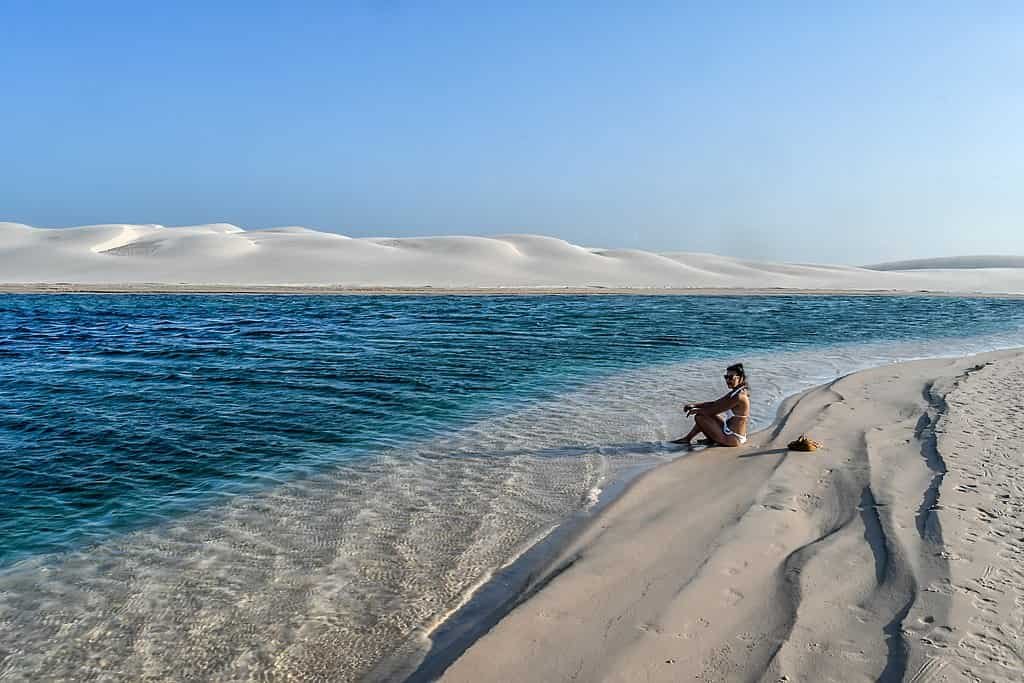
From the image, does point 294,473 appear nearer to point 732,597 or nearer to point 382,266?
point 732,597

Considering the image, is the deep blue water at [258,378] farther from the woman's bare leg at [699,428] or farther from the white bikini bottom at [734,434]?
the white bikini bottom at [734,434]

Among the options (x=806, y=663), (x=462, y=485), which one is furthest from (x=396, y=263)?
(x=806, y=663)

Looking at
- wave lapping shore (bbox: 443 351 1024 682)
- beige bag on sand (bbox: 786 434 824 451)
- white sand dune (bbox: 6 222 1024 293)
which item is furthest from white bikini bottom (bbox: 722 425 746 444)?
white sand dune (bbox: 6 222 1024 293)

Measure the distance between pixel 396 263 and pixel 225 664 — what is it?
53873 mm

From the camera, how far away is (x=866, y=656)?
Answer: 3352 millimetres

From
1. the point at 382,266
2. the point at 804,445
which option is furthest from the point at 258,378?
the point at 382,266

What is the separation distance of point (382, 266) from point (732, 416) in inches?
1916

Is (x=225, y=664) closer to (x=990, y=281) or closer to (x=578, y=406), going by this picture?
(x=578, y=406)

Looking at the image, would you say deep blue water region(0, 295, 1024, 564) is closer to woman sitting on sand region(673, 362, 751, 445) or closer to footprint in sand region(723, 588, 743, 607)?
woman sitting on sand region(673, 362, 751, 445)

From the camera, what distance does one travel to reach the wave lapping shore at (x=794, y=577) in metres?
3.37

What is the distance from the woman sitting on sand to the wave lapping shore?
0.40 metres

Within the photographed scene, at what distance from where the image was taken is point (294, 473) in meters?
6.90

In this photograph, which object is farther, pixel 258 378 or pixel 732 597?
pixel 258 378

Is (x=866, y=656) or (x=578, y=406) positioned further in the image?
(x=578, y=406)
